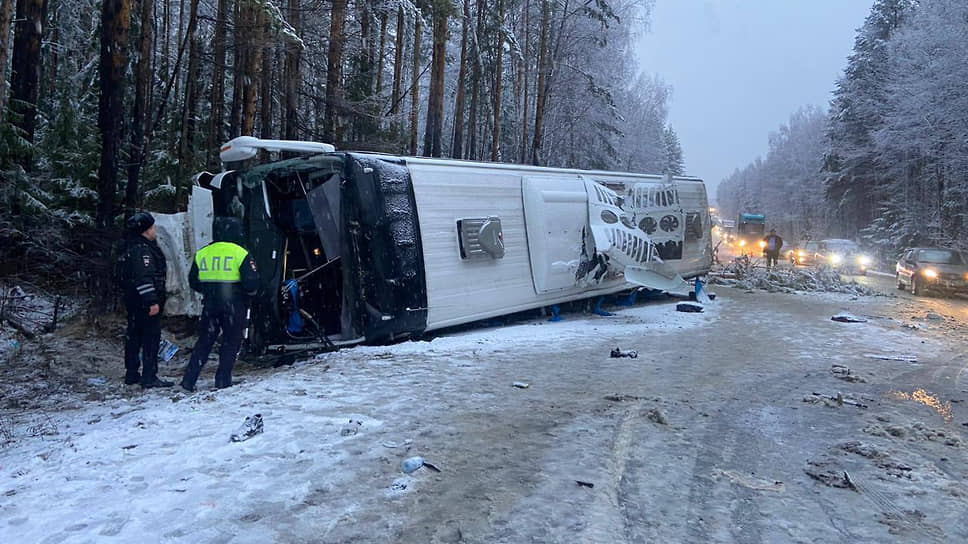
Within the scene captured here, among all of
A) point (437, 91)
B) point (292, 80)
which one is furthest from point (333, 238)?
point (437, 91)

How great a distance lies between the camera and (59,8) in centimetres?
1967

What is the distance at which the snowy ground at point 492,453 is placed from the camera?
2996mm

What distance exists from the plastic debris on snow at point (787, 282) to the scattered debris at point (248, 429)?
52.6 ft

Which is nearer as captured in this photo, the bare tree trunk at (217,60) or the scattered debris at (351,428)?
the scattered debris at (351,428)

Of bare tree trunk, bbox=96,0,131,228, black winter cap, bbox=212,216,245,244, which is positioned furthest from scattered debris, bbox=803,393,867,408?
bare tree trunk, bbox=96,0,131,228

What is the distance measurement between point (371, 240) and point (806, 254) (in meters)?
28.5

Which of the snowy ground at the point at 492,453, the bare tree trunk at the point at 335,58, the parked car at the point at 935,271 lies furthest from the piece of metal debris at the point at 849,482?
the parked car at the point at 935,271

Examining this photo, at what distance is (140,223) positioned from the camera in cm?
588

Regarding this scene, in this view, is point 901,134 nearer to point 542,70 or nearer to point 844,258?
point 844,258

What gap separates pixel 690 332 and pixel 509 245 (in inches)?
132

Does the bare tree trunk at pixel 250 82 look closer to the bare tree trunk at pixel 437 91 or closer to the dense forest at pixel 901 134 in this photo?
the bare tree trunk at pixel 437 91

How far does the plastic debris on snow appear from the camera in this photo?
672 inches

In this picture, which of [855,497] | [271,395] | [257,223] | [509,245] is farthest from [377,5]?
[855,497]

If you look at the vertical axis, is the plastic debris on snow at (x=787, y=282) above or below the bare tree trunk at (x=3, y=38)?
below
